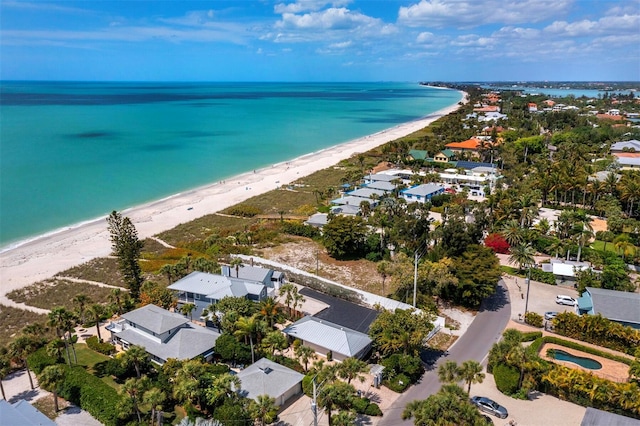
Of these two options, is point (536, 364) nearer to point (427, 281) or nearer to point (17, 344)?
point (427, 281)

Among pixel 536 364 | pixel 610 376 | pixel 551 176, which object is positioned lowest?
pixel 610 376

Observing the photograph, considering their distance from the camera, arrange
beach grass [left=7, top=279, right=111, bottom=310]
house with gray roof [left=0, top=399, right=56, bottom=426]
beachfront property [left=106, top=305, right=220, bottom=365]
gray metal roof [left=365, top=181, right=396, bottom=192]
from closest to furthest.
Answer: house with gray roof [left=0, top=399, right=56, bottom=426] → beachfront property [left=106, top=305, right=220, bottom=365] → beach grass [left=7, top=279, right=111, bottom=310] → gray metal roof [left=365, top=181, right=396, bottom=192]

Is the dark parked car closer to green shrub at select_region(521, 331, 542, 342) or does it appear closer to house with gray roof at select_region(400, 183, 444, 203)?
green shrub at select_region(521, 331, 542, 342)

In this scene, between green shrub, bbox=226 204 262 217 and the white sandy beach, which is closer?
the white sandy beach

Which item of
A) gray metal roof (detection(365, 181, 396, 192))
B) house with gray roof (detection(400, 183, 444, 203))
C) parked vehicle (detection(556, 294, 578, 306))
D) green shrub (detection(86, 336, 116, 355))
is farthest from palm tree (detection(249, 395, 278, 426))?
gray metal roof (detection(365, 181, 396, 192))

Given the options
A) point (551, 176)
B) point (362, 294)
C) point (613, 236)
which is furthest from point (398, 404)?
point (551, 176)

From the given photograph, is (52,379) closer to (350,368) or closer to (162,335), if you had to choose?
(162,335)
